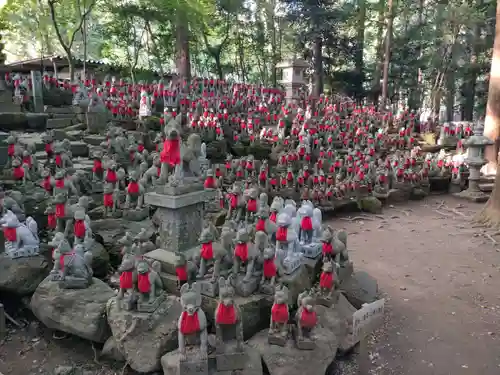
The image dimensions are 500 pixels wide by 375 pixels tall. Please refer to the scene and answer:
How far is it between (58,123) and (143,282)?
35.5 ft

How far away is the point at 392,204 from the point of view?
12.1 m

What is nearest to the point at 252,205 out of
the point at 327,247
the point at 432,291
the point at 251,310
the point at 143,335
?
the point at 327,247

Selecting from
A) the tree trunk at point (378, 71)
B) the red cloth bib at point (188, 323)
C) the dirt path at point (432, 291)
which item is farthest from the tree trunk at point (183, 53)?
the red cloth bib at point (188, 323)

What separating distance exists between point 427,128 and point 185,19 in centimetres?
1225

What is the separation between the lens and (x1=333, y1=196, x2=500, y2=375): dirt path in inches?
180

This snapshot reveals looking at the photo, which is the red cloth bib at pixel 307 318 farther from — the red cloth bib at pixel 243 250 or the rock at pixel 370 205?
the rock at pixel 370 205

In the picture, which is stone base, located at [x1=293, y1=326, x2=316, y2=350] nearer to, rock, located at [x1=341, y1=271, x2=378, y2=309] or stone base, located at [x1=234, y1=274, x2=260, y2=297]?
stone base, located at [x1=234, y1=274, x2=260, y2=297]

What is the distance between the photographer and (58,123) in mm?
13234

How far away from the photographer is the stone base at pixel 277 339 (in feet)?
13.3

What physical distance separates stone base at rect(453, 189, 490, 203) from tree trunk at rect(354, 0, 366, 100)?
12431 millimetres

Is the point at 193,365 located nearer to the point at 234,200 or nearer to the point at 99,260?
the point at 99,260

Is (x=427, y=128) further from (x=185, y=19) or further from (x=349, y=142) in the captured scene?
(x=185, y=19)

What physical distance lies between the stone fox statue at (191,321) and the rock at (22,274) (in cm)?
276

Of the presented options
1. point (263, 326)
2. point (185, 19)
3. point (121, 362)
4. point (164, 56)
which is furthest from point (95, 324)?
point (164, 56)
